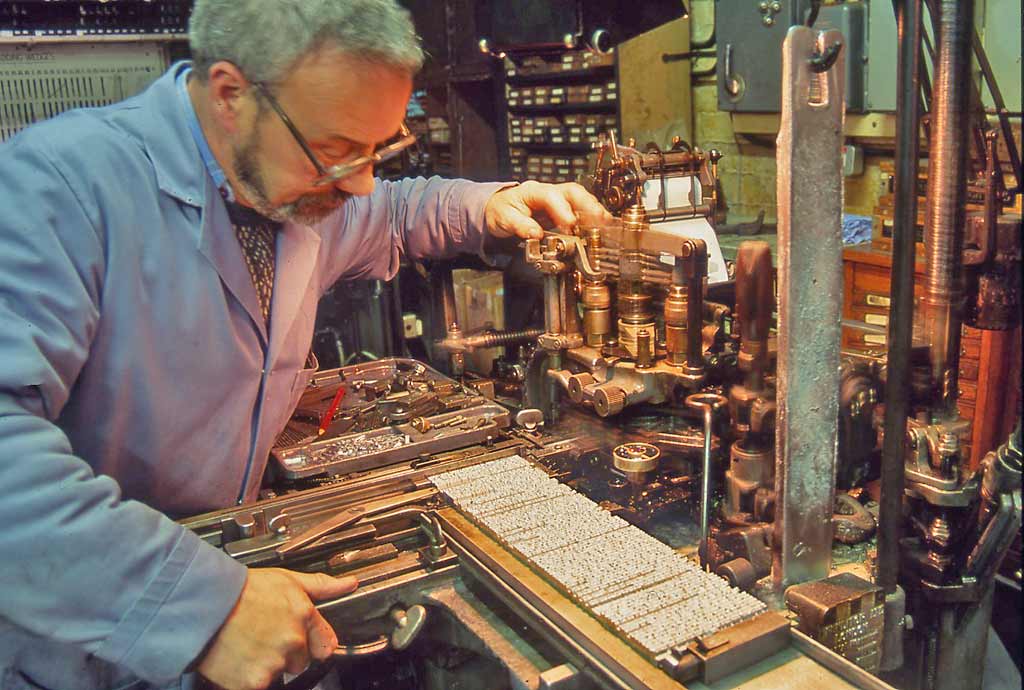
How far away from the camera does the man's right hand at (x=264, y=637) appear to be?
3.85 feet

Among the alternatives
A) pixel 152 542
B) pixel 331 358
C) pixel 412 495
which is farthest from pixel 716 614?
pixel 331 358

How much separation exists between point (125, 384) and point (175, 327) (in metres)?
0.12

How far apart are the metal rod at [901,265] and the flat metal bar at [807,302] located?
0.08m

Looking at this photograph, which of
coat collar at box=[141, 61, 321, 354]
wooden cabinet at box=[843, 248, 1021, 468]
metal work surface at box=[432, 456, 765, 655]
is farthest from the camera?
wooden cabinet at box=[843, 248, 1021, 468]

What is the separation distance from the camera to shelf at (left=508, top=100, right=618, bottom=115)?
14.3ft

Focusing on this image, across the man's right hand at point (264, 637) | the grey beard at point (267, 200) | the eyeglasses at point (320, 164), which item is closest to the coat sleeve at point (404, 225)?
the grey beard at point (267, 200)

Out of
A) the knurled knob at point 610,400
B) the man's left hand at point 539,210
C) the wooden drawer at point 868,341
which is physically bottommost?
the knurled knob at point 610,400

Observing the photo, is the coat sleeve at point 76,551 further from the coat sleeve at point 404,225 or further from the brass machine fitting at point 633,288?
the coat sleeve at point 404,225

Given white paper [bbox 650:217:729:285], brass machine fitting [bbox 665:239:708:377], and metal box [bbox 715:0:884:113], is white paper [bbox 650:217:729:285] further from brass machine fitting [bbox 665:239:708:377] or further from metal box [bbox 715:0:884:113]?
metal box [bbox 715:0:884:113]

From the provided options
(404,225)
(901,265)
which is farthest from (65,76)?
(901,265)

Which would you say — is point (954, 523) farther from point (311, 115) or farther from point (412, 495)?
point (311, 115)

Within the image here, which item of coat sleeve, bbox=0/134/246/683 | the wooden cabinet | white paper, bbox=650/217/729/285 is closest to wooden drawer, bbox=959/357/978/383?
the wooden cabinet

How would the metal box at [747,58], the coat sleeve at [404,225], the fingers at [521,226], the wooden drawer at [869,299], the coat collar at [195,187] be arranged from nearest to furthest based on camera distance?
the coat collar at [195,187]
the fingers at [521,226]
the coat sleeve at [404,225]
the wooden drawer at [869,299]
the metal box at [747,58]

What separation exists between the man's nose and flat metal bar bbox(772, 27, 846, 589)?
76 centimetres
